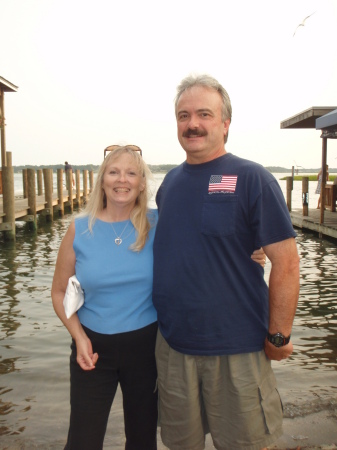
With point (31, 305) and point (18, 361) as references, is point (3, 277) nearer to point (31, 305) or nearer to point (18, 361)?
point (31, 305)

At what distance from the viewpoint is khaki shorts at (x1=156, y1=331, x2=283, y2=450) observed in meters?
2.31

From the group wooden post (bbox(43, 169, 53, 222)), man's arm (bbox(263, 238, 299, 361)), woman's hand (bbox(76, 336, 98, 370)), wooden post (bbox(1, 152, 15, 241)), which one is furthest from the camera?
wooden post (bbox(43, 169, 53, 222))

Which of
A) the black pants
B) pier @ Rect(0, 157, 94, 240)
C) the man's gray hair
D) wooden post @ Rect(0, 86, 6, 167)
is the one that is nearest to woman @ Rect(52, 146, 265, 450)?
the black pants

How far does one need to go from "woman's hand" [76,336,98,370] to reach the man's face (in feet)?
3.48

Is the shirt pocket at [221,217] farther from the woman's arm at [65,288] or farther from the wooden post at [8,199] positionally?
the wooden post at [8,199]

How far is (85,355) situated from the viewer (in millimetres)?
2391

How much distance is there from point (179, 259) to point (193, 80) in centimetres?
92

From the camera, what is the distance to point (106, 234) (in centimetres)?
256

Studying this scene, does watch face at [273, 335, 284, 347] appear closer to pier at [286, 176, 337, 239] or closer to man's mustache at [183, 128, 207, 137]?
man's mustache at [183, 128, 207, 137]

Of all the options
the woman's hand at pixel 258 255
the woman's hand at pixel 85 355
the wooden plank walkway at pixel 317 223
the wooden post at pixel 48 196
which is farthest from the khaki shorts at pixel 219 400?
the wooden post at pixel 48 196

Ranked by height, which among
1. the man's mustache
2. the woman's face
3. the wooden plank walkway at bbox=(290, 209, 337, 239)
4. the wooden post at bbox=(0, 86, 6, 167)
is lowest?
the wooden plank walkway at bbox=(290, 209, 337, 239)

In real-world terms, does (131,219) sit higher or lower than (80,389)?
higher

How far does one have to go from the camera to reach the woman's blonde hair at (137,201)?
102 inches

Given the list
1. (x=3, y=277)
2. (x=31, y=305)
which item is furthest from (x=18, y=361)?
Answer: (x=3, y=277)
